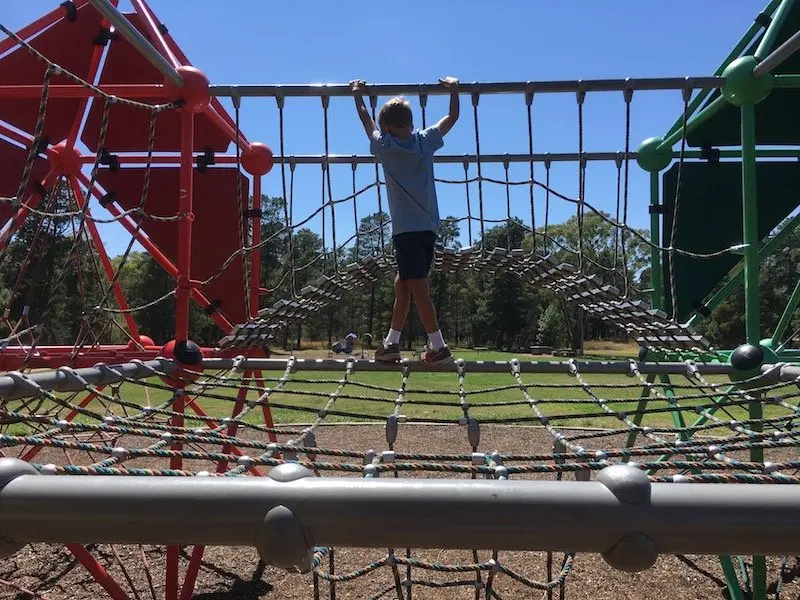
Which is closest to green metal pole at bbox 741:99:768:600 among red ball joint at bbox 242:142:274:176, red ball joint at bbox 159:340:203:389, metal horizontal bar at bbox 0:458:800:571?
metal horizontal bar at bbox 0:458:800:571

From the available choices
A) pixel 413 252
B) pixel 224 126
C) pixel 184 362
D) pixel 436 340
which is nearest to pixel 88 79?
pixel 224 126

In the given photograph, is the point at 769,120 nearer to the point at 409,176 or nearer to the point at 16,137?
the point at 409,176

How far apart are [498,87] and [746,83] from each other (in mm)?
983

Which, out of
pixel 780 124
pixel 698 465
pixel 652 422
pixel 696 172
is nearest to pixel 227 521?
pixel 698 465

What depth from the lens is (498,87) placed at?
8.77ft

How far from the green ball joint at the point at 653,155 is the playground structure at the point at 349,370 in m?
0.01

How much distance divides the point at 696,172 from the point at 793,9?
0.78 m

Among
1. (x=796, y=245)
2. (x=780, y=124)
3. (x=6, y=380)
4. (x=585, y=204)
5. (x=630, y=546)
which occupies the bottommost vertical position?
(x=630, y=546)

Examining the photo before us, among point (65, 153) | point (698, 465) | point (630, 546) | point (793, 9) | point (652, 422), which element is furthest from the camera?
point (652, 422)

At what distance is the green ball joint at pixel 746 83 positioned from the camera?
7.86 ft

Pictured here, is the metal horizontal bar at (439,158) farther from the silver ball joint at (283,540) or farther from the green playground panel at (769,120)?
the silver ball joint at (283,540)

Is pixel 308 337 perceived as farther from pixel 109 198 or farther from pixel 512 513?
pixel 512 513

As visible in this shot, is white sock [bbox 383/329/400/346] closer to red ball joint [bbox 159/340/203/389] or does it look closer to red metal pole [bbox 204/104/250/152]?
red ball joint [bbox 159/340/203/389]

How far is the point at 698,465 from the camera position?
1050mm
